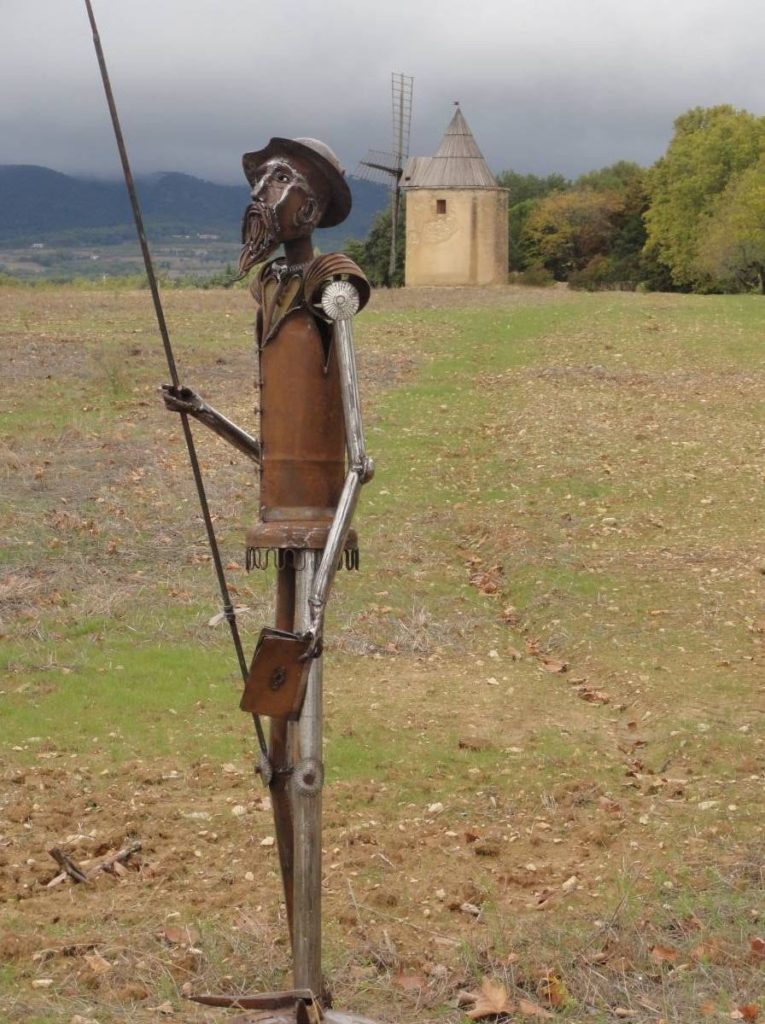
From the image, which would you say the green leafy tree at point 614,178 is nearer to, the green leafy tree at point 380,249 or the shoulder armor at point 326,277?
the green leafy tree at point 380,249

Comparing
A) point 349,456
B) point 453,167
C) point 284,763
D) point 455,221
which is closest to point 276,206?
point 349,456

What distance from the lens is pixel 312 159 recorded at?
4.09 meters

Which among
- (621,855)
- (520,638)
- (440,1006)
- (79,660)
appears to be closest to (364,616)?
(520,638)

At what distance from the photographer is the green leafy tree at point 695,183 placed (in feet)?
168

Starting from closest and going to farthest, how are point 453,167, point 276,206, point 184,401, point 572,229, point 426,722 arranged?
1. point 276,206
2. point 184,401
3. point 426,722
4. point 453,167
5. point 572,229

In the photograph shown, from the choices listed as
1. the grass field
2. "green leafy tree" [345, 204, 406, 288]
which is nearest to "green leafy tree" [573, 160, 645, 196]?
"green leafy tree" [345, 204, 406, 288]

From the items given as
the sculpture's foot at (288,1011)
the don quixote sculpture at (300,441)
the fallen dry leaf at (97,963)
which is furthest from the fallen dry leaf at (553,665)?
the sculpture's foot at (288,1011)

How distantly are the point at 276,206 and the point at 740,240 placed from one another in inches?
1677

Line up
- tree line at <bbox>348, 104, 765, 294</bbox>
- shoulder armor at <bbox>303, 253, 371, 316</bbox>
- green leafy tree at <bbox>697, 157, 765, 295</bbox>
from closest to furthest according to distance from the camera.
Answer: shoulder armor at <bbox>303, 253, 371, 316</bbox> < green leafy tree at <bbox>697, 157, 765, 295</bbox> < tree line at <bbox>348, 104, 765, 294</bbox>

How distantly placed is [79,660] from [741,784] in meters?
3.91

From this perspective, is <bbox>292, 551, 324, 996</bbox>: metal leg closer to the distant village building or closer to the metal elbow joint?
the metal elbow joint

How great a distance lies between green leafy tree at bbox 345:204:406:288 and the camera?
4988 centimetres

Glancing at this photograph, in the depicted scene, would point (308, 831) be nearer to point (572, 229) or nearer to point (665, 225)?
point (665, 225)

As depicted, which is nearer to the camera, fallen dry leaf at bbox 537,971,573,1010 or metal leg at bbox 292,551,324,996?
metal leg at bbox 292,551,324,996
